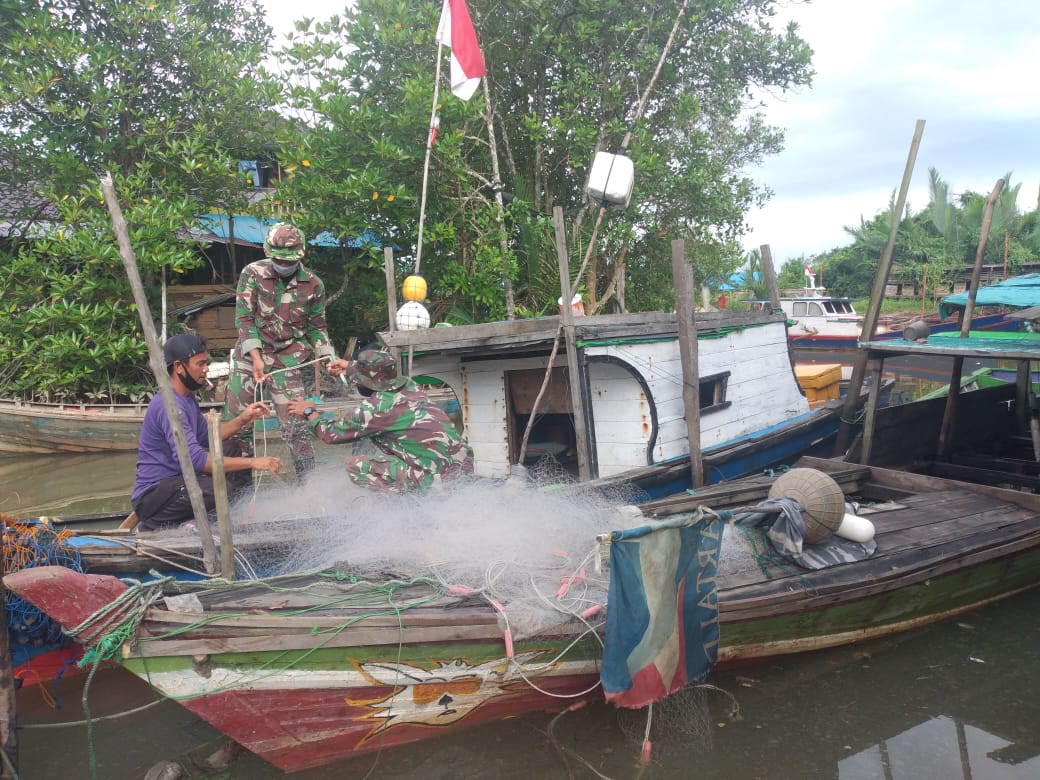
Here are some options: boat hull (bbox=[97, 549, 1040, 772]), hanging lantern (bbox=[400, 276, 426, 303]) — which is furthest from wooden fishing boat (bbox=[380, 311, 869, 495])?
boat hull (bbox=[97, 549, 1040, 772])

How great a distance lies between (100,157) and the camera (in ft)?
39.5

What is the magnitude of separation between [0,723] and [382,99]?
1037cm

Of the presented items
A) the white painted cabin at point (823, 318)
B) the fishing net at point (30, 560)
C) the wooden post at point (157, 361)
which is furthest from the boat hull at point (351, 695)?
the white painted cabin at point (823, 318)

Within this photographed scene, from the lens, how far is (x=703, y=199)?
494 inches

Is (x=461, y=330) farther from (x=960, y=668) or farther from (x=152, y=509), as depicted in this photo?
(x=960, y=668)

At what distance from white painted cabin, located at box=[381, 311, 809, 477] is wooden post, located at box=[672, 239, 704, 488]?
0.84 feet

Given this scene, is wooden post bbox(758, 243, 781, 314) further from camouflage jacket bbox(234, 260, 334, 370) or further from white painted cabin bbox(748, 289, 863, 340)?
white painted cabin bbox(748, 289, 863, 340)

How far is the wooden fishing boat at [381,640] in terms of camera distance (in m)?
3.41

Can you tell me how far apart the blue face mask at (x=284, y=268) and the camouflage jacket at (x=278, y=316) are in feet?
0.19

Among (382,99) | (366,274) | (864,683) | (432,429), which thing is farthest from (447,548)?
(366,274)

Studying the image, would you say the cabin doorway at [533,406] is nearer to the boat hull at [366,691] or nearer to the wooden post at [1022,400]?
the boat hull at [366,691]

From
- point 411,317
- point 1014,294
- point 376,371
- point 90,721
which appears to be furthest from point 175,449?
point 1014,294

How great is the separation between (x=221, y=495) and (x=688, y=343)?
14.1ft

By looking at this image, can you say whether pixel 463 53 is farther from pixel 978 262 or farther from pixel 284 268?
pixel 978 262
